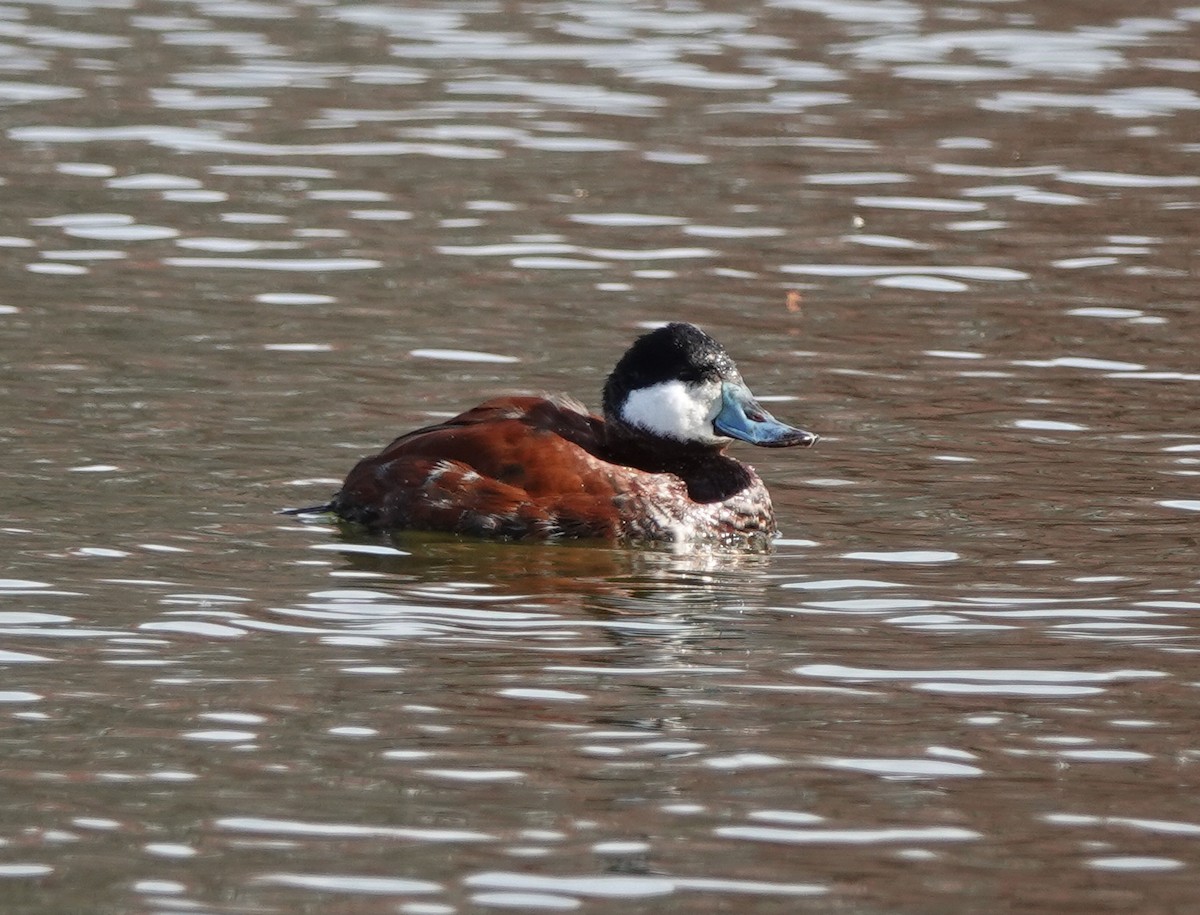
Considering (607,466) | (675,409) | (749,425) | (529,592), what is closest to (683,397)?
(675,409)

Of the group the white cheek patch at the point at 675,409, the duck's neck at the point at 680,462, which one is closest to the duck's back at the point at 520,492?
the duck's neck at the point at 680,462

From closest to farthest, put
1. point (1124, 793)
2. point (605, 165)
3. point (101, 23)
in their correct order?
point (1124, 793)
point (605, 165)
point (101, 23)

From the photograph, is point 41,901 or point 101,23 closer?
point 41,901

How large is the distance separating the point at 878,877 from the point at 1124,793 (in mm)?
884

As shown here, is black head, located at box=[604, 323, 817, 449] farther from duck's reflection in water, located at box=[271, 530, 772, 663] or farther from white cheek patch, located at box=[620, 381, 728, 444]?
duck's reflection in water, located at box=[271, 530, 772, 663]

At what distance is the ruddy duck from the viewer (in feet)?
29.9

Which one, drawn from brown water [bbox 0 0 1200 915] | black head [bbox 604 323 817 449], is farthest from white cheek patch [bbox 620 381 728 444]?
brown water [bbox 0 0 1200 915]

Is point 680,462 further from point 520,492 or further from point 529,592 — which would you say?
point 529,592

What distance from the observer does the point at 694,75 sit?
18.5 m

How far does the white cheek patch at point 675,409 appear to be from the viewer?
373 inches

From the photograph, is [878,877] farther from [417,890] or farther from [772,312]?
[772,312]

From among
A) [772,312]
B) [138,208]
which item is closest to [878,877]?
[772,312]

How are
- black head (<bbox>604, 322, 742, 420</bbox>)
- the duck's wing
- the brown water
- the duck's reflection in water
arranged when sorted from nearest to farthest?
the brown water
the duck's reflection in water
the duck's wing
black head (<bbox>604, 322, 742, 420</bbox>)

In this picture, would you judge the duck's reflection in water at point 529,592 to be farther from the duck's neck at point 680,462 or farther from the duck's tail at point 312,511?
the duck's neck at point 680,462
